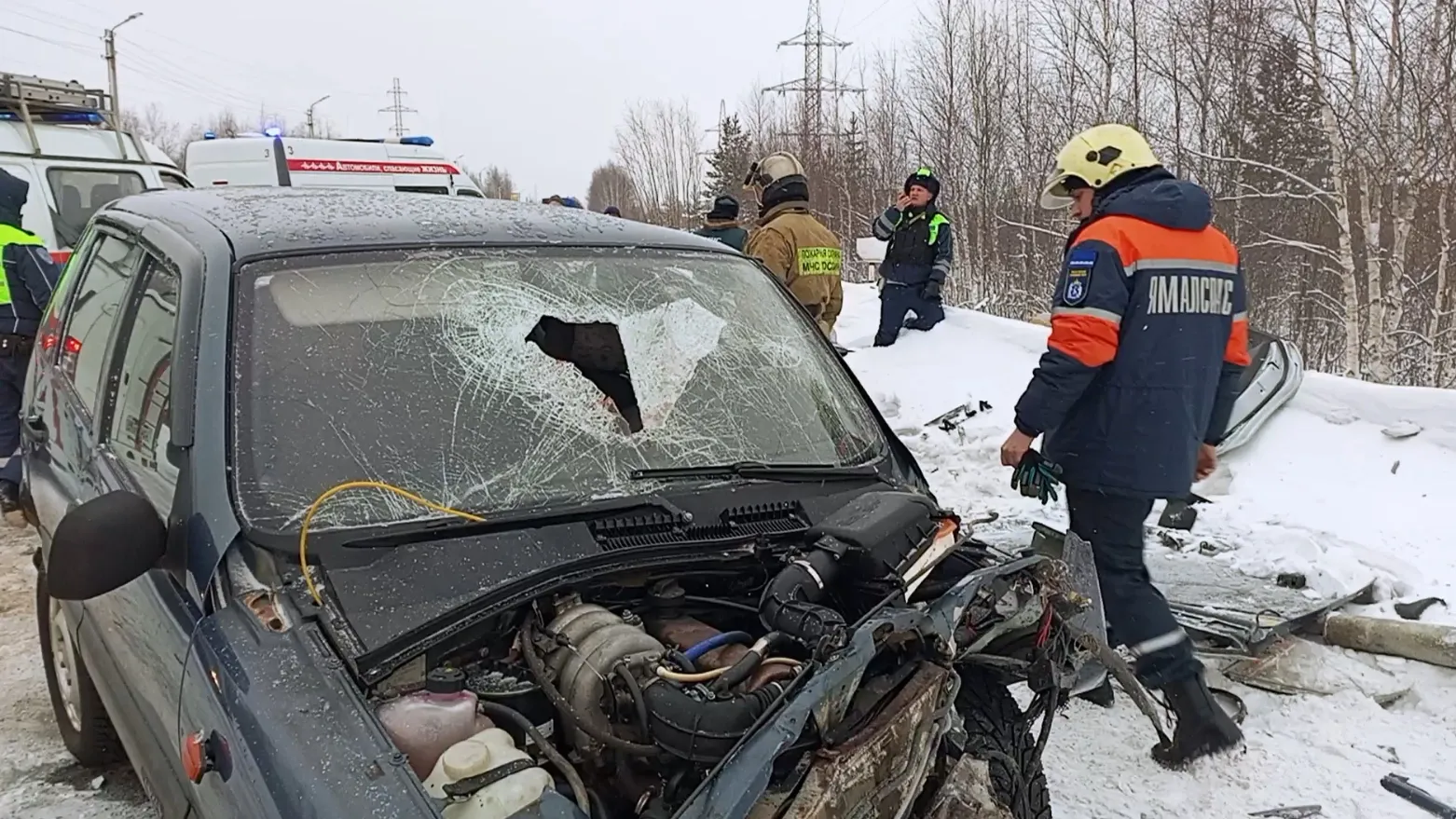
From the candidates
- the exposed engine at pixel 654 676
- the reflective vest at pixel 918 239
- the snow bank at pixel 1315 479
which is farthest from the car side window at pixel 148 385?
the reflective vest at pixel 918 239

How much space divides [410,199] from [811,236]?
3838mm

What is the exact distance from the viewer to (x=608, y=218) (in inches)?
118

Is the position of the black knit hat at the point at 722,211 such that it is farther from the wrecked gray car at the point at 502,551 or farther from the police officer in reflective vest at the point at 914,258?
the wrecked gray car at the point at 502,551

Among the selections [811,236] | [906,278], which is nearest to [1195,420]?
[811,236]

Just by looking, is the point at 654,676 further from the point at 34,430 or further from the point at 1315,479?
the point at 1315,479

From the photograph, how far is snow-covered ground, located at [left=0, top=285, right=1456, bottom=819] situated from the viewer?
9.45 feet

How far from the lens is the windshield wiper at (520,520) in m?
1.89

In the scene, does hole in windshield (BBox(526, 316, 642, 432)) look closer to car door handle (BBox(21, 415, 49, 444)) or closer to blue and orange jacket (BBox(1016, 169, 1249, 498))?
blue and orange jacket (BBox(1016, 169, 1249, 498))

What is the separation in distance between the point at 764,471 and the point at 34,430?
2.45 meters

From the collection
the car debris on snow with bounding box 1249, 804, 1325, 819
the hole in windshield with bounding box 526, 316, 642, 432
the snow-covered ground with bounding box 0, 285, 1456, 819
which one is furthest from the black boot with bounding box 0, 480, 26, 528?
the car debris on snow with bounding box 1249, 804, 1325, 819

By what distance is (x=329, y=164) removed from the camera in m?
9.76

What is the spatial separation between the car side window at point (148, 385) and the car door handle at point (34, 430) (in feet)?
2.35

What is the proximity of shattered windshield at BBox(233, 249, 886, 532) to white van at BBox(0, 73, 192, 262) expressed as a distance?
693 cm

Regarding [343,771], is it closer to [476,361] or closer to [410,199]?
[476,361]
